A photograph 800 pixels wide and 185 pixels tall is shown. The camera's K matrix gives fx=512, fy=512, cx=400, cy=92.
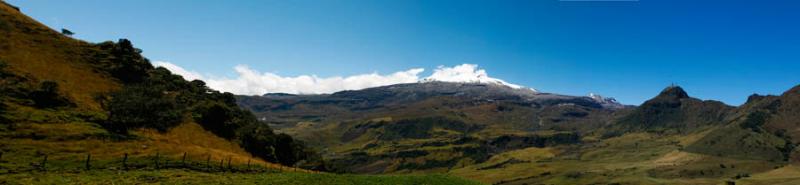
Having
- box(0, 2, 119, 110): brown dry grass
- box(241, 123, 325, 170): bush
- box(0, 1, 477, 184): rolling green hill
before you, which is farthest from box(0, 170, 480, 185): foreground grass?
box(241, 123, 325, 170): bush

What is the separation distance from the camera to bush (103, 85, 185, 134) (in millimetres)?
109250

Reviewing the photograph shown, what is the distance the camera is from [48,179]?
62.2 m

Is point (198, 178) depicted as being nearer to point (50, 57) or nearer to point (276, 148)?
point (276, 148)

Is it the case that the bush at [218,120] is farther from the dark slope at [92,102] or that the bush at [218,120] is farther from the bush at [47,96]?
the bush at [47,96]

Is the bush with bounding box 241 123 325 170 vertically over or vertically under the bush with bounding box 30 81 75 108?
under

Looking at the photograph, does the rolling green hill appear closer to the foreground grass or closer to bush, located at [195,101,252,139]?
the foreground grass

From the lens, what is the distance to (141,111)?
115m

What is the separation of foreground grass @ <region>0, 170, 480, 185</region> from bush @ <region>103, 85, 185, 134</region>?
41.6 m

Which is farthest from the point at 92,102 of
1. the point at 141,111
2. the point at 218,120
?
the point at 218,120

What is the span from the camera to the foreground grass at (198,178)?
62906mm

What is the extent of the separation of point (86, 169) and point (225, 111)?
78.0 metres

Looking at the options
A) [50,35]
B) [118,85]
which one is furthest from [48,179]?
[50,35]

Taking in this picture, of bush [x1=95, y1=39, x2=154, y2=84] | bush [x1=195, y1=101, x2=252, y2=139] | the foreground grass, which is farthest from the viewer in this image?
bush [x1=95, y1=39, x2=154, y2=84]

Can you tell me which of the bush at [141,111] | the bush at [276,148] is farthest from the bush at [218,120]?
the bush at [141,111]
